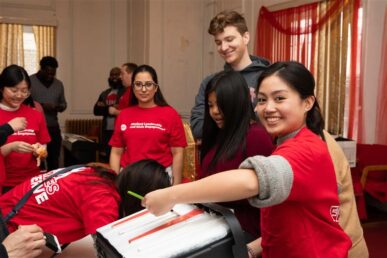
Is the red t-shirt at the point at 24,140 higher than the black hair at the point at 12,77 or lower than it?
lower

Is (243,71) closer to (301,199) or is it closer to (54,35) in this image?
(301,199)

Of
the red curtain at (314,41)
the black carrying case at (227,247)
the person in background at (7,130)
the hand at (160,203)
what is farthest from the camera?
the red curtain at (314,41)

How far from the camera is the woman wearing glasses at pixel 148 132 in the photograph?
2.67 metres

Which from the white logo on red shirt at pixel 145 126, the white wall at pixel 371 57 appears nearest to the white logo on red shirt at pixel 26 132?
the white logo on red shirt at pixel 145 126

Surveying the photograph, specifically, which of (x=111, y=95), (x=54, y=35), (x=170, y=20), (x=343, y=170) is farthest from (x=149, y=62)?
(x=343, y=170)

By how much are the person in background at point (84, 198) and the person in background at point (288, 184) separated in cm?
40

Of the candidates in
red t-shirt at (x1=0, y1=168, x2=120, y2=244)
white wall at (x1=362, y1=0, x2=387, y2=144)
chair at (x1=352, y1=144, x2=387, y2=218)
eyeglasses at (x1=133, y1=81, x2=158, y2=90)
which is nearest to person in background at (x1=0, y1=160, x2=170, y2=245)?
red t-shirt at (x1=0, y1=168, x2=120, y2=244)

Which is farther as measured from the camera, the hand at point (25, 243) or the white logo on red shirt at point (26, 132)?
the white logo on red shirt at point (26, 132)

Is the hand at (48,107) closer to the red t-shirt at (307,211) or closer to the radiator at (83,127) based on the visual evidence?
the radiator at (83,127)

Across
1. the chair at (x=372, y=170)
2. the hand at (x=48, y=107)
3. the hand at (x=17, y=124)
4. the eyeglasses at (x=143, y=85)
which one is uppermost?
the eyeglasses at (x=143, y=85)

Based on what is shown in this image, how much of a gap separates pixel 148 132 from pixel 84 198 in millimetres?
1281

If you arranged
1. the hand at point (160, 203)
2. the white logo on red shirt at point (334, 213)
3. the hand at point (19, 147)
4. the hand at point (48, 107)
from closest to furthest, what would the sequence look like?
1. the hand at point (160, 203)
2. the white logo on red shirt at point (334, 213)
3. the hand at point (19, 147)
4. the hand at point (48, 107)

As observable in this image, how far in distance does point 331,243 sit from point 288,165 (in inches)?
11.2

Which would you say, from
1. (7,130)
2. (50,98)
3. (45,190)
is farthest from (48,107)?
(45,190)
